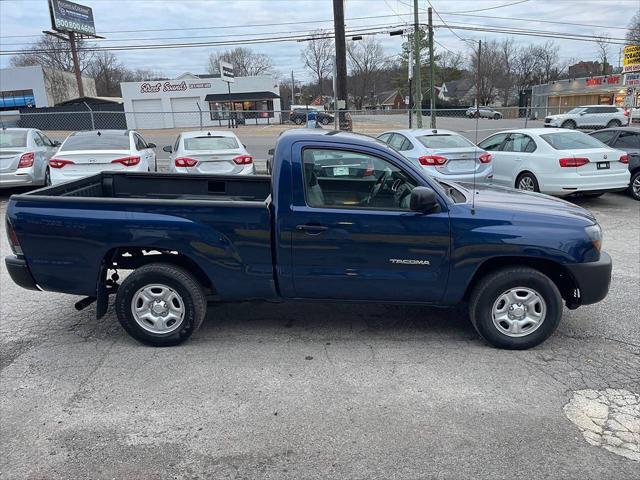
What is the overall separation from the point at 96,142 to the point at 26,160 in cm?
199

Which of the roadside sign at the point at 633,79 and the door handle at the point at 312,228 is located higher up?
the roadside sign at the point at 633,79

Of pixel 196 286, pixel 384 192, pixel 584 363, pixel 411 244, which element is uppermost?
pixel 384 192

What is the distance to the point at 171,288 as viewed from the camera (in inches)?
163

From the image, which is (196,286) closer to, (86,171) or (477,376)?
(477,376)

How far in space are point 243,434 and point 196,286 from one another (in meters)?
1.43

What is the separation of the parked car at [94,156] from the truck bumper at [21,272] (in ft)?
16.7

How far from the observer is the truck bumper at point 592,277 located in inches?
158

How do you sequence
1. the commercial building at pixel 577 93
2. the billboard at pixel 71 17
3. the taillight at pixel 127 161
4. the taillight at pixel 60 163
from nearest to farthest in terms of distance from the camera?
the taillight at pixel 60 163 < the taillight at pixel 127 161 < the commercial building at pixel 577 93 < the billboard at pixel 71 17

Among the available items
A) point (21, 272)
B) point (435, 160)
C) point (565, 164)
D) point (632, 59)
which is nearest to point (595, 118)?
point (632, 59)

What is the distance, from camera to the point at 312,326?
472 cm

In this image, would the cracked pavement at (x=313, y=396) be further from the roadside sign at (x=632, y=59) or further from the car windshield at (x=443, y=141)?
the roadside sign at (x=632, y=59)

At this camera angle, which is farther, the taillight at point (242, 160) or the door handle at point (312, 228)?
the taillight at point (242, 160)

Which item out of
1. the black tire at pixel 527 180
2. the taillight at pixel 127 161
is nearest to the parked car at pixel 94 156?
the taillight at pixel 127 161

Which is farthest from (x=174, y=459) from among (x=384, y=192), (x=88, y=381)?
(x=384, y=192)
